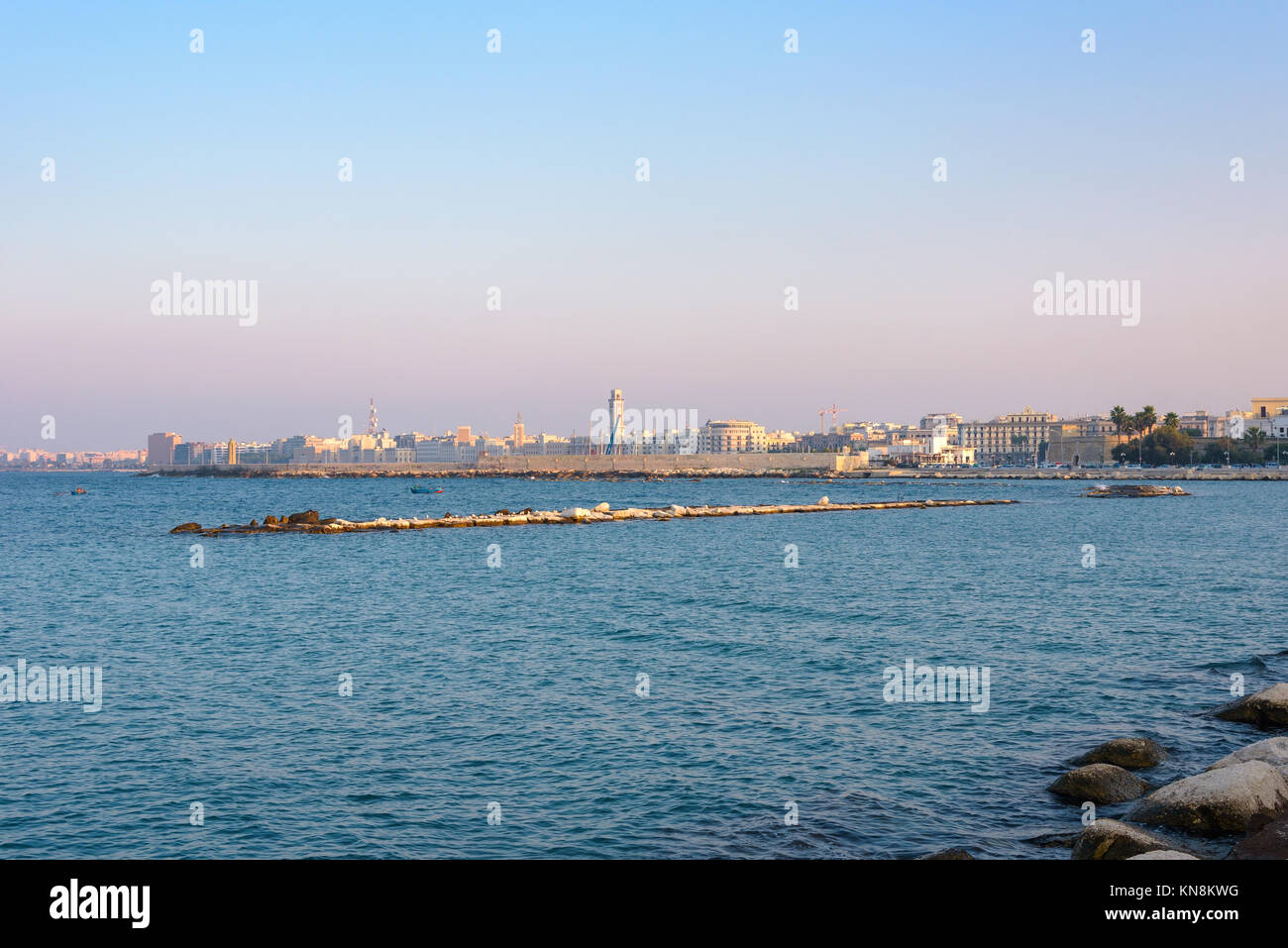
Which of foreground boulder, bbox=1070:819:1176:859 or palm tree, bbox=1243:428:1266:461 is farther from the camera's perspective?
palm tree, bbox=1243:428:1266:461

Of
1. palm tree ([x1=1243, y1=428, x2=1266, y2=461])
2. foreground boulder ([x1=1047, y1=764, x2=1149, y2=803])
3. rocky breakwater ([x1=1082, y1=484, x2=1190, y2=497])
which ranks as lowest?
foreground boulder ([x1=1047, y1=764, x2=1149, y2=803])

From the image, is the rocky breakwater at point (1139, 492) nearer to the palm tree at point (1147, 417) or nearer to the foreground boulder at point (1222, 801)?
the palm tree at point (1147, 417)

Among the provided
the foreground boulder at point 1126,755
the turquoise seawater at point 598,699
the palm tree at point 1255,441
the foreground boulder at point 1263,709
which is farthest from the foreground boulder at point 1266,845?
the palm tree at point 1255,441

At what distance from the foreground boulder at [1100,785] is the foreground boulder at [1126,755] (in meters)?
0.88

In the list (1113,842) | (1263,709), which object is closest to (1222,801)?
(1113,842)

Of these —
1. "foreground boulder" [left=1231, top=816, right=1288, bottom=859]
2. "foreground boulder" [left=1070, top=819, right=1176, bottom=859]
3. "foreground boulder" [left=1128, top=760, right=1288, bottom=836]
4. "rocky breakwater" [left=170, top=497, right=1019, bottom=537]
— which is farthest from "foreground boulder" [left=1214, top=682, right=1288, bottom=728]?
"rocky breakwater" [left=170, top=497, right=1019, bottom=537]

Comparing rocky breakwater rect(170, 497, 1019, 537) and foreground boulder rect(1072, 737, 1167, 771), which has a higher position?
rocky breakwater rect(170, 497, 1019, 537)

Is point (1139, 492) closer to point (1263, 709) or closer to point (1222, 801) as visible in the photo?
point (1263, 709)

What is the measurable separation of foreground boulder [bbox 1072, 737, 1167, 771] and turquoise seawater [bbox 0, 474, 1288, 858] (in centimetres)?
42

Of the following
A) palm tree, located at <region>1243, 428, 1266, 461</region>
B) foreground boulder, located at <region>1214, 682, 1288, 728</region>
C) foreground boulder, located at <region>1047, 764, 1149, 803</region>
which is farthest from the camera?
palm tree, located at <region>1243, 428, 1266, 461</region>

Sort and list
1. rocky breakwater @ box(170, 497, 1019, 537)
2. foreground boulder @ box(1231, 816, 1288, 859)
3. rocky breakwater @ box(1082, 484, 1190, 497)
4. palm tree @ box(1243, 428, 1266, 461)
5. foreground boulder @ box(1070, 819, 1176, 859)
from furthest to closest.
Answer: palm tree @ box(1243, 428, 1266, 461), rocky breakwater @ box(1082, 484, 1190, 497), rocky breakwater @ box(170, 497, 1019, 537), foreground boulder @ box(1070, 819, 1176, 859), foreground boulder @ box(1231, 816, 1288, 859)

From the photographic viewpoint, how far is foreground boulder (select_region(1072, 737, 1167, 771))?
50.8 feet

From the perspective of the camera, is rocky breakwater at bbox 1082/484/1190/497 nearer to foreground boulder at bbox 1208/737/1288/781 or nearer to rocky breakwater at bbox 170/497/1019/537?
rocky breakwater at bbox 170/497/1019/537
